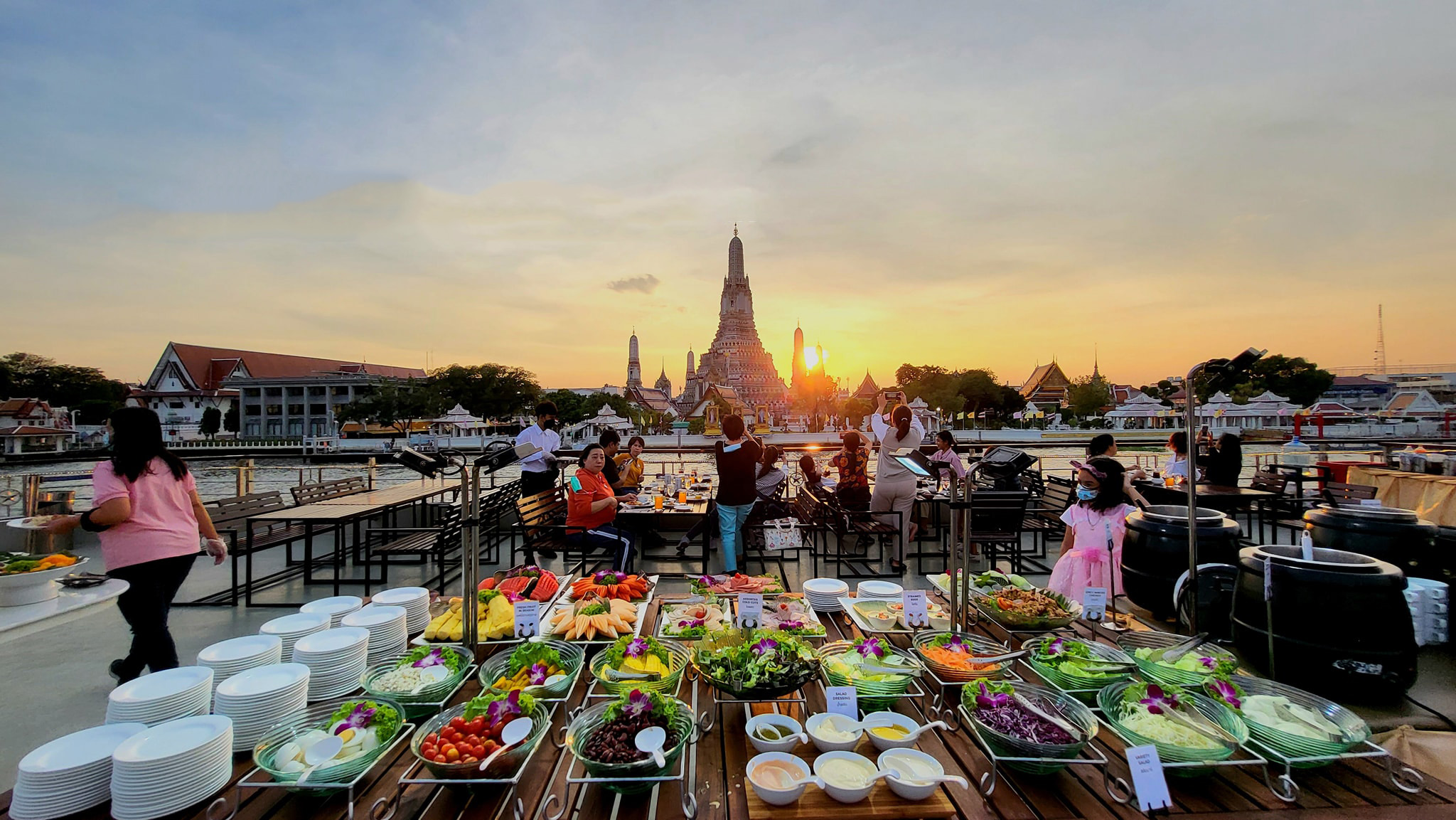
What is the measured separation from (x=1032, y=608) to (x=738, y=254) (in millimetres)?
89392

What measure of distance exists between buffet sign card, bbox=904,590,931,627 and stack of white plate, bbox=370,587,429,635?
247 cm

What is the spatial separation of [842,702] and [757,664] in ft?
1.13

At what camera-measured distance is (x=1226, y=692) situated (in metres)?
2.17

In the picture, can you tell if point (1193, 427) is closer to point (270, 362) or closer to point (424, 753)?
point (424, 753)

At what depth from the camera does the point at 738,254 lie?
89.2 metres

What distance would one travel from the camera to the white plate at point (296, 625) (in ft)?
8.92

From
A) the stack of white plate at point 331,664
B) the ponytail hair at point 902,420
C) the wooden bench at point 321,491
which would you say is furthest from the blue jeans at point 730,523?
the wooden bench at point 321,491

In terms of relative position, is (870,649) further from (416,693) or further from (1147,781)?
(416,693)

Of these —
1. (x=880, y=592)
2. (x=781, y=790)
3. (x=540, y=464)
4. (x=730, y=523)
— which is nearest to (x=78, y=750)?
(x=781, y=790)

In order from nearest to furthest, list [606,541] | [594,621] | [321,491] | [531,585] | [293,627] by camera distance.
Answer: [293,627] < [594,621] < [531,585] < [606,541] < [321,491]

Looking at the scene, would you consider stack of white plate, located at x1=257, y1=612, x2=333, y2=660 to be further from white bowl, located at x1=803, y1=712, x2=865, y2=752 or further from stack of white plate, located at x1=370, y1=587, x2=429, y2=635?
white bowl, located at x1=803, y1=712, x2=865, y2=752

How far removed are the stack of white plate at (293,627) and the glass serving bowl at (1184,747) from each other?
3.22 metres

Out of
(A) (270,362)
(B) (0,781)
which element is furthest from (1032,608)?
(A) (270,362)

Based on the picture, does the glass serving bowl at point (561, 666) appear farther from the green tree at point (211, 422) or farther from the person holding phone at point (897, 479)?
the green tree at point (211, 422)
